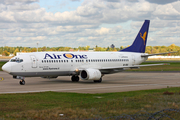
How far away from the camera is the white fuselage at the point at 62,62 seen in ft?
105

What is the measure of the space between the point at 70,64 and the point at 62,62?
1.29m

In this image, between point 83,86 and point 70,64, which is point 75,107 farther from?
point 70,64

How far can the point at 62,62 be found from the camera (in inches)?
1377

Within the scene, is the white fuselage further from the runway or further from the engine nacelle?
the runway

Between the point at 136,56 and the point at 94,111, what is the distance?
2949 centimetres

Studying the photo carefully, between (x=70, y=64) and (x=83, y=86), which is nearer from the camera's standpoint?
(x=83, y=86)

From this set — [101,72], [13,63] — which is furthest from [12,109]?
[101,72]

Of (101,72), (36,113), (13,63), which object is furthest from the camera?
(101,72)

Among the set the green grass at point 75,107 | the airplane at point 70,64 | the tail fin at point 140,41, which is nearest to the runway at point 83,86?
the airplane at point 70,64

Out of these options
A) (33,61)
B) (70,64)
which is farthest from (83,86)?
(33,61)

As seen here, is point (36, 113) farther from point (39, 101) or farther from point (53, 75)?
point (53, 75)

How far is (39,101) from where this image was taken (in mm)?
19188

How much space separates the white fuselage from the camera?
31875 mm

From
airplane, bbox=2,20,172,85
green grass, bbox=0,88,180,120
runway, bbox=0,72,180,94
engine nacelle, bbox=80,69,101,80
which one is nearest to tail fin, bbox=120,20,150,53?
airplane, bbox=2,20,172,85
